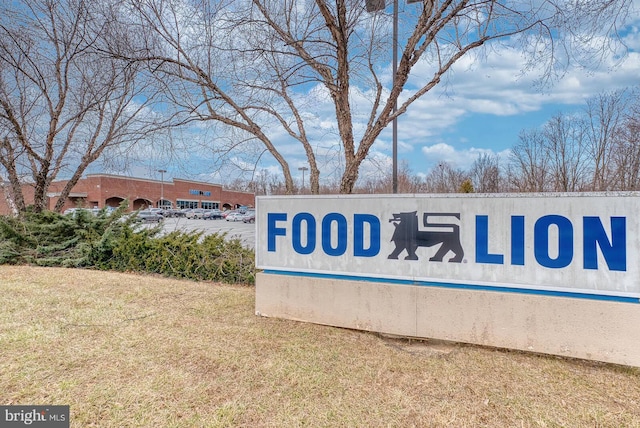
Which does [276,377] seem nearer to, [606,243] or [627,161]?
[606,243]

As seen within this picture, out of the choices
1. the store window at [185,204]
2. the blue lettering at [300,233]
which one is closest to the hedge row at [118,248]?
the blue lettering at [300,233]

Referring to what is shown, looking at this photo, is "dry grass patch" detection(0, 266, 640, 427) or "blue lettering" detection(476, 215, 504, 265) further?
"blue lettering" detection(476, 215, 504, 265)

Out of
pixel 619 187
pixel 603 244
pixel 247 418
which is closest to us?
pixel 247 418

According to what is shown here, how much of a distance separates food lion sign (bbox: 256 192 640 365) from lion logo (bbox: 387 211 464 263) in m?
0.01

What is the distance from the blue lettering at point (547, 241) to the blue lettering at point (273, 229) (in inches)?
111

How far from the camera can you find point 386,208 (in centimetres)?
407

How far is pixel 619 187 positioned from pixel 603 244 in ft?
62.5

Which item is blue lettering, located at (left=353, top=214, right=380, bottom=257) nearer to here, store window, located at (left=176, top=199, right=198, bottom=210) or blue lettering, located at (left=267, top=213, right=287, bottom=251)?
blue lettering, located at (left=267, top=213, right=287, bottom=251)

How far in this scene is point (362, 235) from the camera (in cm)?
416

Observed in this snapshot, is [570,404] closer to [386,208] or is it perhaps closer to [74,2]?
[386,208]

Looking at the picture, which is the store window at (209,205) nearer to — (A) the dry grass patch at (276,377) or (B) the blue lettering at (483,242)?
(A) the dry grass patch at (276,377)

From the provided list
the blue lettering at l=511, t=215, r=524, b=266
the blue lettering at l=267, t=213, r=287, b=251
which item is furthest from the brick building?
the blue lettering at l=511, t=215, r=524, b=266

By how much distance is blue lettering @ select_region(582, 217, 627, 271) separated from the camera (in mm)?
3227

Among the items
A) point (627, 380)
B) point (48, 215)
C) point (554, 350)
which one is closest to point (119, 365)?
point (554, 350)
